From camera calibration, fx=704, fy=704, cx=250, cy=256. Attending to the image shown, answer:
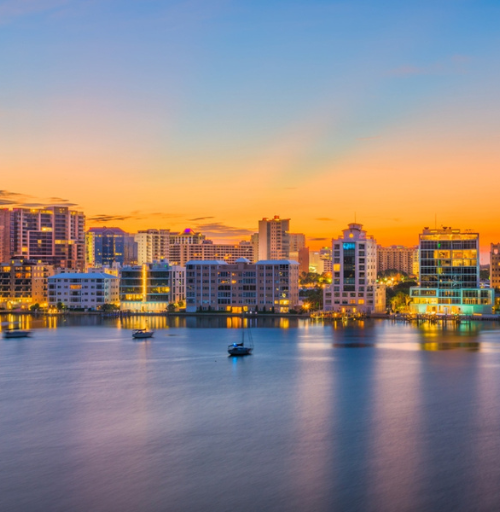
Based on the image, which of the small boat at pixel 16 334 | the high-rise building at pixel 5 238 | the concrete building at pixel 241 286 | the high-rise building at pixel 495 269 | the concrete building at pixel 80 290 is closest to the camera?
the small boat at pixel 16 334

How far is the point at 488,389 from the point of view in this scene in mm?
26156

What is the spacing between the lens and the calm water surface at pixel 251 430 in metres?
15.1

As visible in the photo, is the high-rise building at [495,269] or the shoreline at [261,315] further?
the high-rise building at [495,269]

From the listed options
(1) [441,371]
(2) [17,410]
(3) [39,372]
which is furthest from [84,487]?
(1) [441,371]

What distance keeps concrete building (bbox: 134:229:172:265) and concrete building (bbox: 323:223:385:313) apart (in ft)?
261

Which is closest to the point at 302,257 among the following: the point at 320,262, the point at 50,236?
the point at 320,262

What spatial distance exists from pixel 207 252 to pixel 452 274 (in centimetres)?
8440

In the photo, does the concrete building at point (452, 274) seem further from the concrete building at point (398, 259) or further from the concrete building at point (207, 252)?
the concrete building at point (398, 259)

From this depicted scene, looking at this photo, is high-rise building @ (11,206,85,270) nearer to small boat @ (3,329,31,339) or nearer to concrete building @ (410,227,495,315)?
small boat @ (3,329,31,339)

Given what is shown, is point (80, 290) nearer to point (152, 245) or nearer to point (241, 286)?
point (241, 286)

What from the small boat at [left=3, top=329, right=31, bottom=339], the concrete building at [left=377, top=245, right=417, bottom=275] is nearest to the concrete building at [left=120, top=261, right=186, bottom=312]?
the small boat at [left=3, top=329, right=31, bottom=339]

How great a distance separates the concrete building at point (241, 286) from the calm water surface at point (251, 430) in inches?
1118

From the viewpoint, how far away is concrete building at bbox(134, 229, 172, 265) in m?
141

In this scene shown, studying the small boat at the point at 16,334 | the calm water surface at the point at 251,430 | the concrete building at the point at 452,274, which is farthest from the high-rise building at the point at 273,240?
the calm water surface at the point at 251,430
